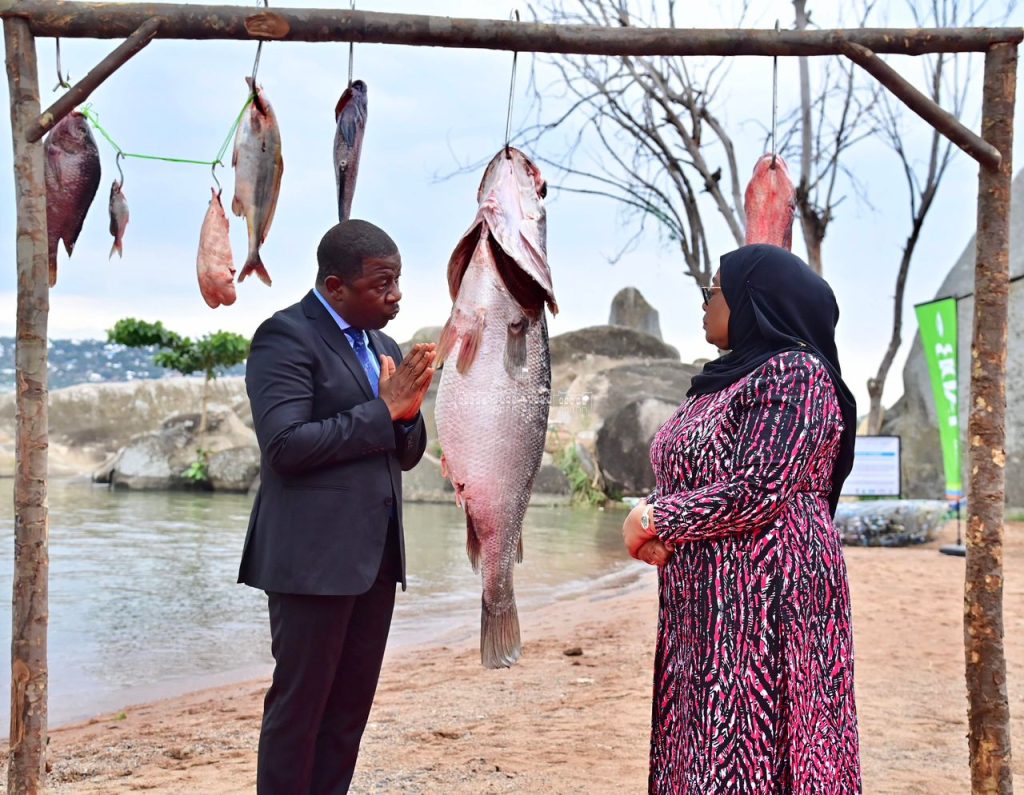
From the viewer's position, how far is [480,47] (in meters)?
3.53

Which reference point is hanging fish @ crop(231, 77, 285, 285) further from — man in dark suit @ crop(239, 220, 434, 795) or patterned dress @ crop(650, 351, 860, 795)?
patterned dress @ crop(650, 351, 860, 795)

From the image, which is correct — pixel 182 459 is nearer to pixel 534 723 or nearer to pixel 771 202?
pixel 534 723

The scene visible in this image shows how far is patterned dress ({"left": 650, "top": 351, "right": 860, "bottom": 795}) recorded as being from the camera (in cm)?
255

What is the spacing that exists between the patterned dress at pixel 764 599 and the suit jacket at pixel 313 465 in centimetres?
85

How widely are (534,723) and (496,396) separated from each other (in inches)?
118

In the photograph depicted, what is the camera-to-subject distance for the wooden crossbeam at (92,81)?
329cm

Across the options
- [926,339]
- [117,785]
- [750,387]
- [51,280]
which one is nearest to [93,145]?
[51,280]

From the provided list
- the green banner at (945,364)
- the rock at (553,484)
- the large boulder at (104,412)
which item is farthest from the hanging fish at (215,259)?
the large boulder at (104,412)

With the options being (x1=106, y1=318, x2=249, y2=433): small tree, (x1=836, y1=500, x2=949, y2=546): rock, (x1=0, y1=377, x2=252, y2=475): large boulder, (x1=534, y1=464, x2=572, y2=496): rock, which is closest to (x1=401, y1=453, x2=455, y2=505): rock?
(x1=534, y1=464, x2=572, y2=496): rock

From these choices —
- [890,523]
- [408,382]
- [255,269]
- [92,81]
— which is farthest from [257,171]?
[890,523]

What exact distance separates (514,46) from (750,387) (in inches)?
60.7

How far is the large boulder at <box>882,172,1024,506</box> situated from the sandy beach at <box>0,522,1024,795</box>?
8.57 meters

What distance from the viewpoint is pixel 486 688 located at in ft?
21.1

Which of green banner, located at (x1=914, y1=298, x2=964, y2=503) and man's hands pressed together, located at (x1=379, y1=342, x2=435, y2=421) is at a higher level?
green banner, located at (x1=914, y1=298, x2=964, y2=503)
